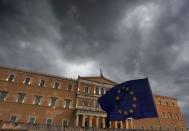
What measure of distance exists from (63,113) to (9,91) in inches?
444

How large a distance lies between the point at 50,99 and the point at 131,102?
21.9 metres

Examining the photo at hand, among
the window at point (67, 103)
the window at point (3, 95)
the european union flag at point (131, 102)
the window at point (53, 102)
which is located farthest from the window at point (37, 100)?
the european union flag at point (131, 102)

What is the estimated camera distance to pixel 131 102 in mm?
14125

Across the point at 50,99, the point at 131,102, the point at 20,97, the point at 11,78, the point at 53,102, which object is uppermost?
the point at 11,78

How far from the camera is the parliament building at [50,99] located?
28.1 m

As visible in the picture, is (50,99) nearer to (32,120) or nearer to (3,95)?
(32,120)

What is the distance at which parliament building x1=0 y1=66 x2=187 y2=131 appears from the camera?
2809 cm

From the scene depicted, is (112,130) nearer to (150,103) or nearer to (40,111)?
(150,103)

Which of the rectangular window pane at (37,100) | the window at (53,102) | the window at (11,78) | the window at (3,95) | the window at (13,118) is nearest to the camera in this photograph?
the window at (13,118)

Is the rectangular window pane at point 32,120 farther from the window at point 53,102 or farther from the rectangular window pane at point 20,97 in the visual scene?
the window at point 53,102

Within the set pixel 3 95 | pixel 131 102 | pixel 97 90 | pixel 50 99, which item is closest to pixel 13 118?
pixel 3 95

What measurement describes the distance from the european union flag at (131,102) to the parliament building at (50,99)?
1338 cm

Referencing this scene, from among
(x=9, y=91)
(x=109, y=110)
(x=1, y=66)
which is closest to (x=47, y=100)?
(x=9, y=91)

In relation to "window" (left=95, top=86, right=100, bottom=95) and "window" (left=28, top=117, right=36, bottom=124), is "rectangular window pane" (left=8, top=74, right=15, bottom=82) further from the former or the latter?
"window" (left=95, top=86, right=100, bottom=95)
